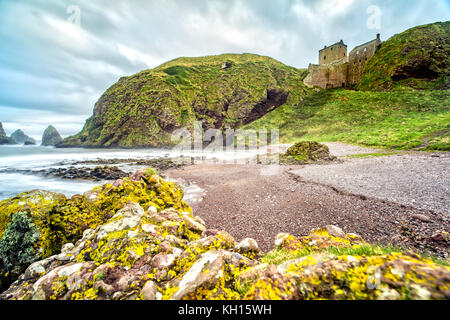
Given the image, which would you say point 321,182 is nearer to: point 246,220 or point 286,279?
point 246,220

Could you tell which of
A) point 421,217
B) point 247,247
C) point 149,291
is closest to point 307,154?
point 421,217

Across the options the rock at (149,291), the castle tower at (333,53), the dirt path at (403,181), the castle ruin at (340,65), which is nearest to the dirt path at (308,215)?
the dirt path at (403,181)

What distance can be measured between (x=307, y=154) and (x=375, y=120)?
1088 inches

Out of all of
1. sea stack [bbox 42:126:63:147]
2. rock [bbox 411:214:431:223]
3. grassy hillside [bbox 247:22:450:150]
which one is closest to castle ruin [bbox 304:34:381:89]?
grassy hillside [bbox 247:22:450:150]

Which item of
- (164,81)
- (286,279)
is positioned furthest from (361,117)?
(164,81)

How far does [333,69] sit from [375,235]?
270ft

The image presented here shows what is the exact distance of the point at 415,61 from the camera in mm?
41000

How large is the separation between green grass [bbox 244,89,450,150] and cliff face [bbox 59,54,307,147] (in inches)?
765

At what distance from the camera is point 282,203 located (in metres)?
8.18

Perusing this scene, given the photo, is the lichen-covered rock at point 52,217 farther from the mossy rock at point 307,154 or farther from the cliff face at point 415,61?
the cliff face at point 415,61

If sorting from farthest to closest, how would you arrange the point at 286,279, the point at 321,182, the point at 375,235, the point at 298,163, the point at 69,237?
the point at 298,163 < the point at 321,182 < the point at 375,235 < the point at 69,237 < the point at 286,279

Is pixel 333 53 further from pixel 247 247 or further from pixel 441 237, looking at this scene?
pixel 247 247

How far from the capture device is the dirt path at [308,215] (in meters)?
4.88

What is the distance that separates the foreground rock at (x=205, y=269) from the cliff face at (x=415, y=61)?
60.6 metres
